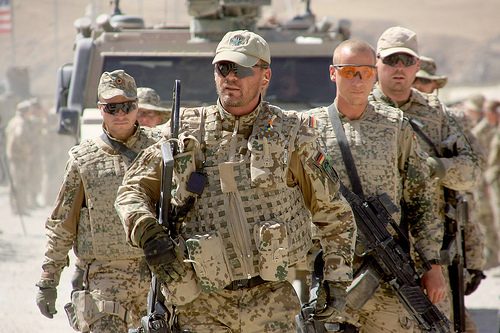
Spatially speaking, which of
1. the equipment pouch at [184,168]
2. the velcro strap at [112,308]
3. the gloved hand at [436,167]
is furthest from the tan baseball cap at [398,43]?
the equipment pouch at [184,168]

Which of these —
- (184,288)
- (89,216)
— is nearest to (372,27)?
(89,216)

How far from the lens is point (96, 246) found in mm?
5926

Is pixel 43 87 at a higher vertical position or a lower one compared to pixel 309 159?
lower

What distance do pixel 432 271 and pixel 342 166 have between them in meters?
0.70

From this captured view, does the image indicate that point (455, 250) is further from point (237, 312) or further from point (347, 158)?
point (237, 312)

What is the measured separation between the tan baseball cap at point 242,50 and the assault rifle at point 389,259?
48.5 inches

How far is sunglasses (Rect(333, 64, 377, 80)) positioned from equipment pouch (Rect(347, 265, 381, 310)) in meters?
0.95

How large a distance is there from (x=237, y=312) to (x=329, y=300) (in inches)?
14.7

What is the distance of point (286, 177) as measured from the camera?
15.1 feet

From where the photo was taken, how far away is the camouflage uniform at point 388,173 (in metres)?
5.62

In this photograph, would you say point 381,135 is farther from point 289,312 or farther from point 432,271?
point 289,312

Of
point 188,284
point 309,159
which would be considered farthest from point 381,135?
point 188,284

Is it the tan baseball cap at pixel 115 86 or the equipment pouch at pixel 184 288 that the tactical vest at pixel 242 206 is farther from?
the tan baseball cap at pixel 115 86

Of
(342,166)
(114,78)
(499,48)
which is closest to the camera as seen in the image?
(342,166)
